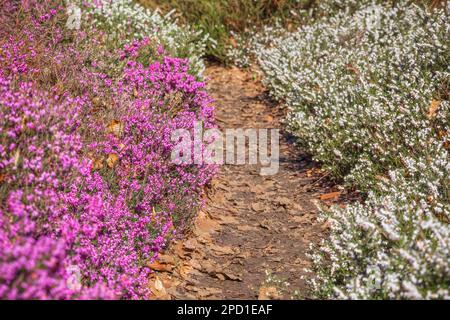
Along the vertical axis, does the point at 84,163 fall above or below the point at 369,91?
below

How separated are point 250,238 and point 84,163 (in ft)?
5.93

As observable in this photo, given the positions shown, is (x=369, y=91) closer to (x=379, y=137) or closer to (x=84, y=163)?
(x=379, y=137)

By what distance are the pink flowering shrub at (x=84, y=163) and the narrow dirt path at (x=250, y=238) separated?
27 cm

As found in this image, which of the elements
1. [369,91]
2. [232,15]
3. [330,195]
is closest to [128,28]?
[232,15]

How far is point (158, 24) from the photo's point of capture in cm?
828

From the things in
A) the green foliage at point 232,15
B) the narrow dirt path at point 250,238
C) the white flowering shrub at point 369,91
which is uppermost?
the green foliage at point 232,15

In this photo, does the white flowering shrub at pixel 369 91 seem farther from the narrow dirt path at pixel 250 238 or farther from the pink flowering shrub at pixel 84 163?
the pink flowering shrub at pixel 84 163

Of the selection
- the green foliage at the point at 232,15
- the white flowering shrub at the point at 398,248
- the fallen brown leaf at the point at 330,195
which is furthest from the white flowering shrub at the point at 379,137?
the green foliage at the point at 232,15

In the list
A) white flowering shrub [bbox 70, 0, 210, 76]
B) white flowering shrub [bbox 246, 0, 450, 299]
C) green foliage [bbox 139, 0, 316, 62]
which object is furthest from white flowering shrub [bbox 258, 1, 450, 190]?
green foliage [bbox 139, 0, 316, 62]

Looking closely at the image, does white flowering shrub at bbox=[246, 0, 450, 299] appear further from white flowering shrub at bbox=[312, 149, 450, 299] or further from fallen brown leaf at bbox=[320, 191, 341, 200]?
fallen brown leaf at bbox=[320, 191, 341, 200]

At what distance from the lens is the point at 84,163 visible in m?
3.83

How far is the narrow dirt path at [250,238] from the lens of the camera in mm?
3975

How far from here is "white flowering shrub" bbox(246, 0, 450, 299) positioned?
3.05 meters
